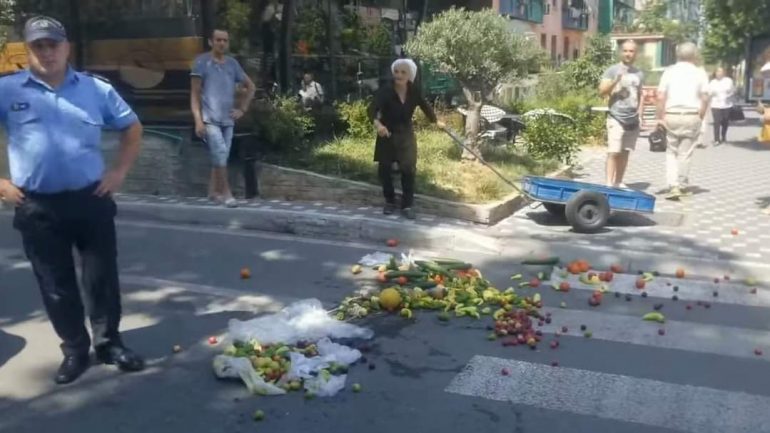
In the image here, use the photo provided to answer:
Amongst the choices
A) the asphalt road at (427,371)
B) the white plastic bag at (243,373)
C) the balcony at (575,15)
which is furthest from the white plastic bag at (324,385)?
the balcony at (575,15)

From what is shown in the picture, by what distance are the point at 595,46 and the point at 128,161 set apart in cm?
2150

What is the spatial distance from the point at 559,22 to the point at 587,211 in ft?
94.2

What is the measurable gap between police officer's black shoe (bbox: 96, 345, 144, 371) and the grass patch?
17.2ft

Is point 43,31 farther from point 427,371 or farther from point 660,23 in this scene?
point 660,23

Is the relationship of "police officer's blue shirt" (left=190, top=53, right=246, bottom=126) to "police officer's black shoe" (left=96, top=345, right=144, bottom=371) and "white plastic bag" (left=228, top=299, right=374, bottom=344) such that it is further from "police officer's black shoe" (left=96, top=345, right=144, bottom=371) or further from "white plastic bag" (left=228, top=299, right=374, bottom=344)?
"police officer's black shoe" (left=96, top=345, right=144, bottom=371)

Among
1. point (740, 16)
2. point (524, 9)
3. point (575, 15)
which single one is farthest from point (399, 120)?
point (575, 15)

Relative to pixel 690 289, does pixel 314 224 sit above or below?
above

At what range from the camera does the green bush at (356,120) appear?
1295 centimetres

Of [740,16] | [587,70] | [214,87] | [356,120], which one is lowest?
[356,120]

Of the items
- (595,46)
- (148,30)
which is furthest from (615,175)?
(595,46)

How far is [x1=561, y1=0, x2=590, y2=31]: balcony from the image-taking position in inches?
1464

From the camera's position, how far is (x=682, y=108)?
36.7ft

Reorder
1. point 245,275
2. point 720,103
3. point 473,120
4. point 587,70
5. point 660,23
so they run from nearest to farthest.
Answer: point 245,275 < point 473,120 < point 720,103 < point 587,70 < point 660,23

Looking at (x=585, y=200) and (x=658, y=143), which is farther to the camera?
(x=658, y=143)
